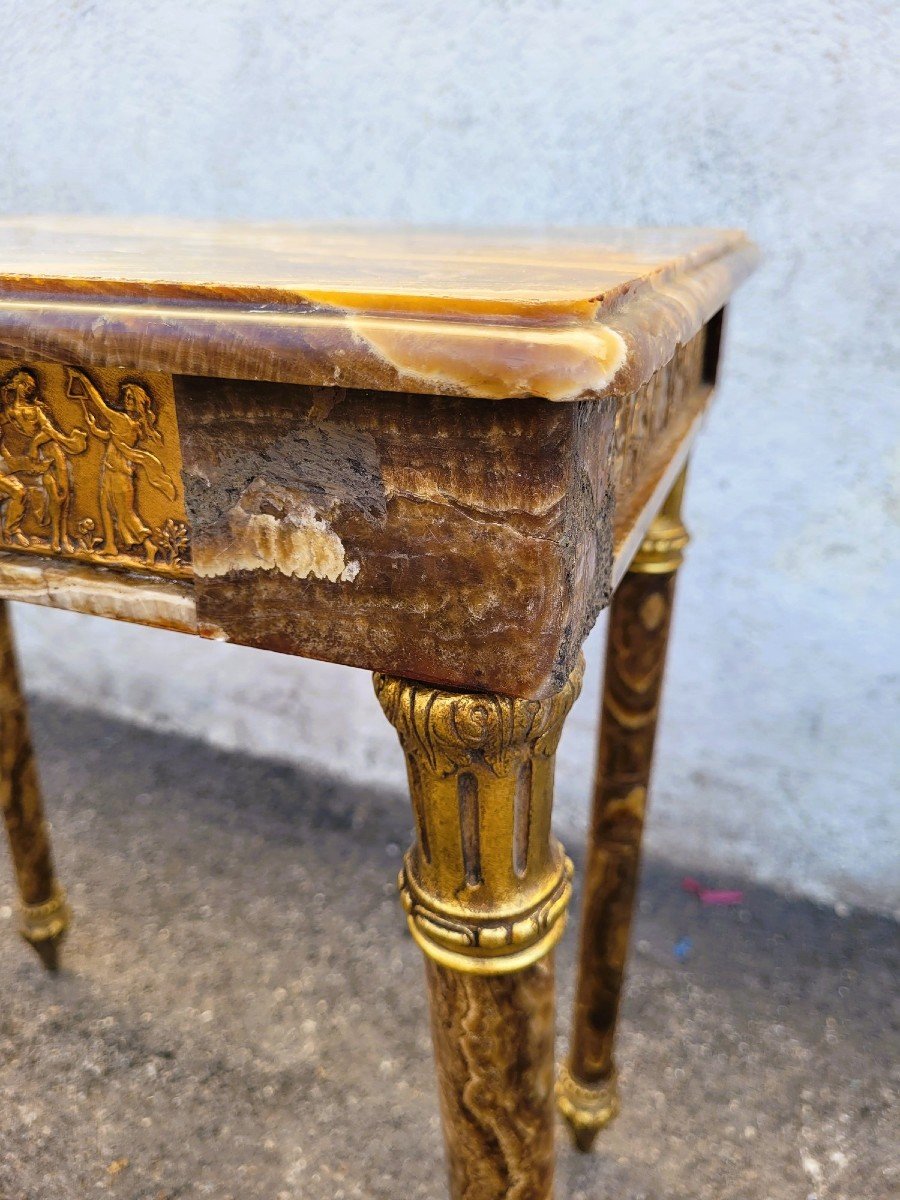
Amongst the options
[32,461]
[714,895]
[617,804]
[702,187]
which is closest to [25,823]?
[617,804]

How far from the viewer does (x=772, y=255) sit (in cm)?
121

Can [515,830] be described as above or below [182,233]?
below

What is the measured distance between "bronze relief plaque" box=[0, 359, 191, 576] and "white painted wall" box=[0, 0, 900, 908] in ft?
3.25

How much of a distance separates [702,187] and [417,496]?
102 centimetres

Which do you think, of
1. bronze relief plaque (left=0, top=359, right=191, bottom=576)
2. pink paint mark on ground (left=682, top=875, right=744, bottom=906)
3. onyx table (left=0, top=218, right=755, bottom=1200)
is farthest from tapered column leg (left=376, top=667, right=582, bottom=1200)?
pink paint mark on ground (left=682, top=875, right=744, bottom=906)

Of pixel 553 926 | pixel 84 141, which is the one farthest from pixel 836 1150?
pixel 84 141

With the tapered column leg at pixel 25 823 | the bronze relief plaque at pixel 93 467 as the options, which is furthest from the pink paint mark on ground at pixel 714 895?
the bronze relief plaque at pixel 93 467

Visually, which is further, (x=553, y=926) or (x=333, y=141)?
(x=333, y=141)

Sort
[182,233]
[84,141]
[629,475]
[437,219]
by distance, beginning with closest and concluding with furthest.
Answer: [629,475]
[182,233]
[437,219]
[84,141]

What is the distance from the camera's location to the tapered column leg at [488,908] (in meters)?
0.43

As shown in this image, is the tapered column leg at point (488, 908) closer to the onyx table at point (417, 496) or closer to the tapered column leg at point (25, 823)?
the onyx table at point (417, 496)

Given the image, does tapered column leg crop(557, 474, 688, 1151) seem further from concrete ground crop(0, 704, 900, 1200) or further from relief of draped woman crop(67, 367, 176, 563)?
relief of draped woman crop(67, 367, 176, 563)

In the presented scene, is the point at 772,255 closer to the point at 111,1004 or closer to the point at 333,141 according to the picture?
the point at 333,141

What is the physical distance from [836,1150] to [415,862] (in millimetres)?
904
